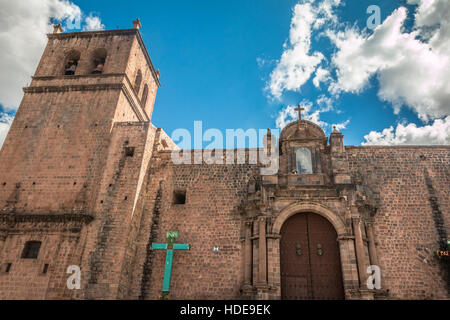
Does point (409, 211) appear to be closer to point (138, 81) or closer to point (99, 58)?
point (138, 81)

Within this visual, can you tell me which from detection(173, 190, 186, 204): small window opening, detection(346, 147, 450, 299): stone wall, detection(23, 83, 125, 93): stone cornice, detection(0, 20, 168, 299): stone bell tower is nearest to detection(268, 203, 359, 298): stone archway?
detection(346, 147, 450, 299): stone wall

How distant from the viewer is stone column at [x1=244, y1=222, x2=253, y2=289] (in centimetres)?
1119

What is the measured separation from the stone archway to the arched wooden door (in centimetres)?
31

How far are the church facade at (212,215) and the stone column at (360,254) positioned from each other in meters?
0.05

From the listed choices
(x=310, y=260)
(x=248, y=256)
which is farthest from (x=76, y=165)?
(x=310, y=260)

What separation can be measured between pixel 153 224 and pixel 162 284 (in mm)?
2308

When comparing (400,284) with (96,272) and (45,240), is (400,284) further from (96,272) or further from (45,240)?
(45,240)

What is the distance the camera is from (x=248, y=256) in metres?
11.6

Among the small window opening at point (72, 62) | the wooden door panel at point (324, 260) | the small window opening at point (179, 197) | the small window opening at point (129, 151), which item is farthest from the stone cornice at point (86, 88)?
the wooden door panel at point (324, 260)

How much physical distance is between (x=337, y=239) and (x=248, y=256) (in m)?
3.13

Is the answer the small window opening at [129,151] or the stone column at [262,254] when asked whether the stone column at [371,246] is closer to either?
the stone column at [262,254]

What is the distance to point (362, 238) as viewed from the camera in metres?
11.1

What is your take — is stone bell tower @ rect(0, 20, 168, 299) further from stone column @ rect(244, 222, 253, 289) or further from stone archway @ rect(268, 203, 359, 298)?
stone archway @ rect(268, 203, 359, 298)

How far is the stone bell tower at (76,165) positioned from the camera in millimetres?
11445
